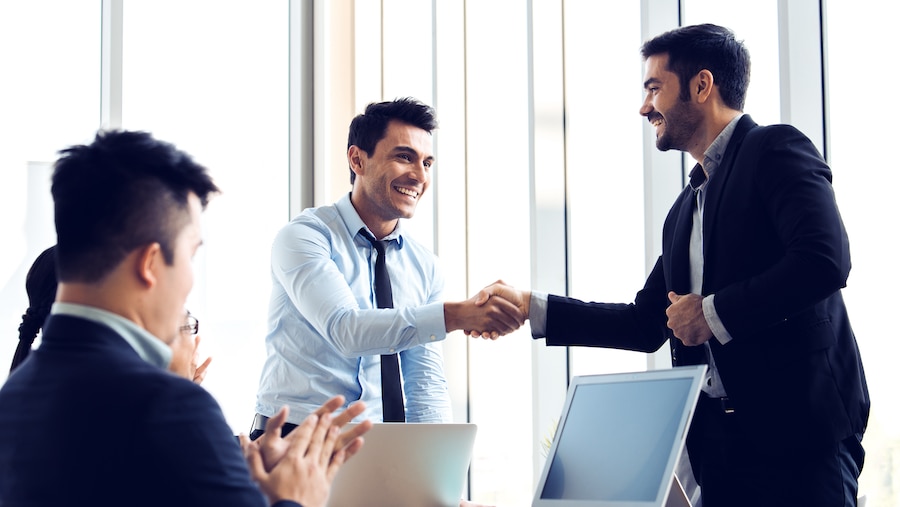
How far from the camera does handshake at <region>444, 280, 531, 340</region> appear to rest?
291cm

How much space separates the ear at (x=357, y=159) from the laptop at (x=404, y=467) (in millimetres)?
1610

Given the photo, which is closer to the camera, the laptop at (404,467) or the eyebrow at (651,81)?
the laptop at (404,467)

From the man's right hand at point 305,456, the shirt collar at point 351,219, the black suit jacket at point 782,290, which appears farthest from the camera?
the shirt collar at point 351,219

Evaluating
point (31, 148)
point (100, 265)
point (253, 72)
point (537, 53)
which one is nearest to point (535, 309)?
point (537, 53)

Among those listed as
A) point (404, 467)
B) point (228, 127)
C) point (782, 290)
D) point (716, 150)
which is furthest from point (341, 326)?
point (228, 127)

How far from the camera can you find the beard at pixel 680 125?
2535 millimetres

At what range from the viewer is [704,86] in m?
2.53

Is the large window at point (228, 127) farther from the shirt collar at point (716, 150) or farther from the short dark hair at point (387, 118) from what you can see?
the shirt collar at point (716, 150)

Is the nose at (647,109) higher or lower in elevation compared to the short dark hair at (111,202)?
higher

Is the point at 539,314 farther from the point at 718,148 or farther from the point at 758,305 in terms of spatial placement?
the point at 758,305

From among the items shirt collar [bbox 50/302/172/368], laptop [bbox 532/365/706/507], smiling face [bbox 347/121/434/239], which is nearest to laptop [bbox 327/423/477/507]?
laptop [bbox 532/365/706/507]

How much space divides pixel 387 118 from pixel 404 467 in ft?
5.69

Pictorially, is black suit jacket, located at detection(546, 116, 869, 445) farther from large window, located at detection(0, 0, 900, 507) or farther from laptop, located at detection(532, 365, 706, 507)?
large window, located at detection(0, 0, 900, 507)

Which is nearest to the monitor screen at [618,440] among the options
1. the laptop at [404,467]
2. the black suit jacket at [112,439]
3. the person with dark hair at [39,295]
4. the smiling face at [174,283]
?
the laptop at [404,467]
